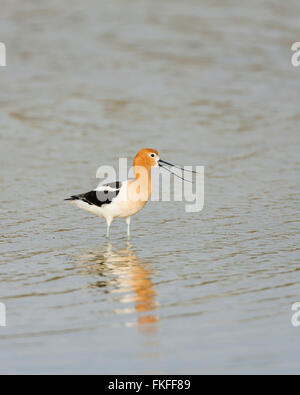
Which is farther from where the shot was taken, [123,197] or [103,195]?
[103,195]

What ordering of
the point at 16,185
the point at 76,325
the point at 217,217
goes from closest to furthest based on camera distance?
1. the point at 76,325
2. the point at 217,217
3. the point at 16,185

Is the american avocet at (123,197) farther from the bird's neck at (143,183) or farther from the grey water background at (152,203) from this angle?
the grey water background at (152,203)

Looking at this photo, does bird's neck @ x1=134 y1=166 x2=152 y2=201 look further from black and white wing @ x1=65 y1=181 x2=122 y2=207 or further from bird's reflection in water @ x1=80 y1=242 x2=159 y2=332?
bird's reflection in water @ x1=80 y1=242 x2=159 y2=332

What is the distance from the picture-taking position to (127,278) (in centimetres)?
876

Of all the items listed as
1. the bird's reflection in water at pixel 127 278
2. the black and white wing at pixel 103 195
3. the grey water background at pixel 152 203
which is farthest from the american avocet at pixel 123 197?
the bird's reflection in water at pixel 127 278

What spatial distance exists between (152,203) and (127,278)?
13.1ft

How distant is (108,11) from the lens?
25.6 meters

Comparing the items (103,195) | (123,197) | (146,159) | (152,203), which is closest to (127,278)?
(123,197)

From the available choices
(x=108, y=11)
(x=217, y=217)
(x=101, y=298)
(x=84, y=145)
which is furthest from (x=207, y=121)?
(x=101, y=298)

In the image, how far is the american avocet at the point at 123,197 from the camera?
10766mm

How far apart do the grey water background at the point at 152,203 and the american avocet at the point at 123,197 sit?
12.8 inches

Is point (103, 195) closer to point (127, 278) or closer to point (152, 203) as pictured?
point (152, 203)

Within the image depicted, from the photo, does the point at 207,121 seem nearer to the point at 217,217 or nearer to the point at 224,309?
the point at 217,217
